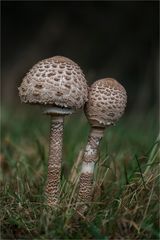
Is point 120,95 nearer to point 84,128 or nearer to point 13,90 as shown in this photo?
point 84,128

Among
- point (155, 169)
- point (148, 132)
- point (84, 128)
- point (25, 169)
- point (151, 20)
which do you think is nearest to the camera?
point (155, 169)

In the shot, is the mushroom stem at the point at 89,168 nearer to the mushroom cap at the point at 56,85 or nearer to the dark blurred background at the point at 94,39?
the mushroom cap at the point at 56,85

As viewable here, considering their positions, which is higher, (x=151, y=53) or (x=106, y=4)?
(x=106, y=4)

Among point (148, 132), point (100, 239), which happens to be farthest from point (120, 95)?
point (148, 132)

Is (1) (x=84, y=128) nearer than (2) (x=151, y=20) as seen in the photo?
Yes

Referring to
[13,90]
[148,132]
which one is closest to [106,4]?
[13,90]

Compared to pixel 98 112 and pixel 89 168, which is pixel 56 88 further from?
pixel 89 168

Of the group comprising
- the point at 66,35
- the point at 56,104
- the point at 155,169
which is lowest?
the point at 155,169

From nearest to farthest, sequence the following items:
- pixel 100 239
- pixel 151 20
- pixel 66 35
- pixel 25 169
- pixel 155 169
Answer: pixel 100 239
pixel 155 169
pixel 25 169
pixel 151 20
pixel 66 35
